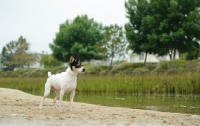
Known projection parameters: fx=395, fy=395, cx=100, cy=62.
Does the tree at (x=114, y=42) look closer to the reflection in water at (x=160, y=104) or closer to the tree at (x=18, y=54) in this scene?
the tree at (x=18, y=54)

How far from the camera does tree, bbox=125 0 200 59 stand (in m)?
47.5

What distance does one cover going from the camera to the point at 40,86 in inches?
1248

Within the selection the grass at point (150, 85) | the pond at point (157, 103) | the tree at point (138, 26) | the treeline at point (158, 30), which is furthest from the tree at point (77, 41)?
the pond at point (157, 103)

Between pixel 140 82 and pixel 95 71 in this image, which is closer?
pixel 140 82

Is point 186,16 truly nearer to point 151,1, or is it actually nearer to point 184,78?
point 151,1

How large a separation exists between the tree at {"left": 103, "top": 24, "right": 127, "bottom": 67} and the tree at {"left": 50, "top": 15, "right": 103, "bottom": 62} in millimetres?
7469

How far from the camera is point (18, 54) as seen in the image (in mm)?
92062

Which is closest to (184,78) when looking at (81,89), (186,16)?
(81,89)

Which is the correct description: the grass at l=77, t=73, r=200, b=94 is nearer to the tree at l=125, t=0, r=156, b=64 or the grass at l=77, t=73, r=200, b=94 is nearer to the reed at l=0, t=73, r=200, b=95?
the reed at l=0, t=73, r=200, b=95

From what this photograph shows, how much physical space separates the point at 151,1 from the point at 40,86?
80.9 feet

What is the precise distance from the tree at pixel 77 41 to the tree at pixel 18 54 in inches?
642

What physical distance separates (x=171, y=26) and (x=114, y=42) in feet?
48.2

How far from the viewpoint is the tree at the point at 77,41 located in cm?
7206

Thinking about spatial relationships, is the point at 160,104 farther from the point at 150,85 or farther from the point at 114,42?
the point at 114,42
